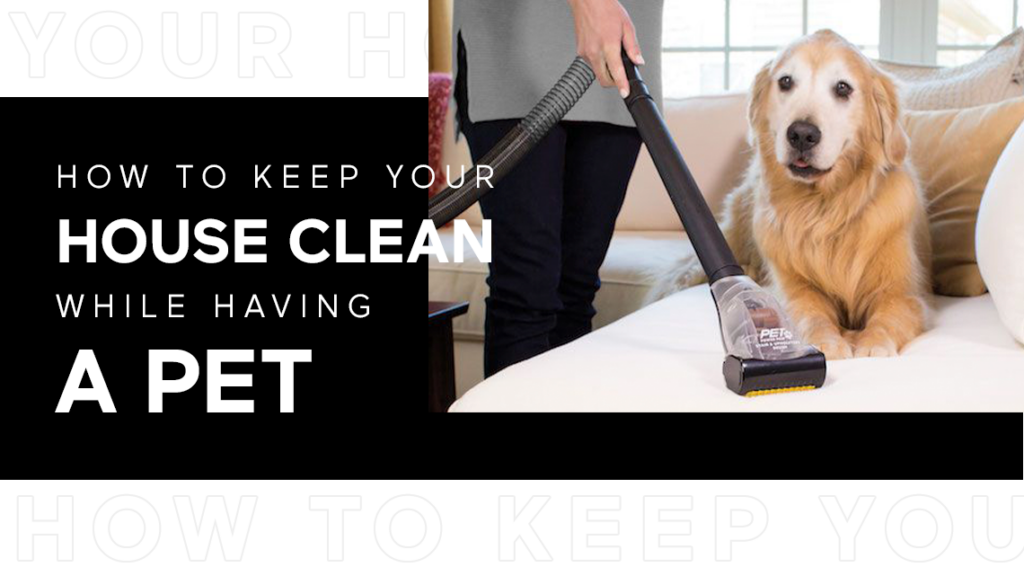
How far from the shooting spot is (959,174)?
185cm

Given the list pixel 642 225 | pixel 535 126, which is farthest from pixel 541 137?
pixel 642 225

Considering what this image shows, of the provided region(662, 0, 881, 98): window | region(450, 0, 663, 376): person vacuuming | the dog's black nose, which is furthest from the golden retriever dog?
region(662, 0, 881, 98): window

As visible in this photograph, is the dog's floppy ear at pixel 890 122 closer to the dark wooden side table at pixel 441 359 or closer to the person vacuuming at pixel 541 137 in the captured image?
the person vacuuming at pixel 541 137

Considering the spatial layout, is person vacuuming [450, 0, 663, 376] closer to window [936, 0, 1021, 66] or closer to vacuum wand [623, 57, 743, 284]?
vacuum wand [623, 57, 743, 284]

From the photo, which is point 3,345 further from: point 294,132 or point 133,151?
point 294,132

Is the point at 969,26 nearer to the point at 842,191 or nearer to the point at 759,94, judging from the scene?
the point at 759,94

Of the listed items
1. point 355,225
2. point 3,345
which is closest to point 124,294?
point 3,345

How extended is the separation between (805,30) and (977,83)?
1.88 m

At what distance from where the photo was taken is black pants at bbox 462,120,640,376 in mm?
1563

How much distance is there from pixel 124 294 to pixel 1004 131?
64.9 inches

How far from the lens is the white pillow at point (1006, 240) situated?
129cm

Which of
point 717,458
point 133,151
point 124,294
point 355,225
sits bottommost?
point 717,458

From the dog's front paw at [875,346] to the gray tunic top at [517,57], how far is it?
0.59 m

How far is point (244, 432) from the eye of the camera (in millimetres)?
1059
